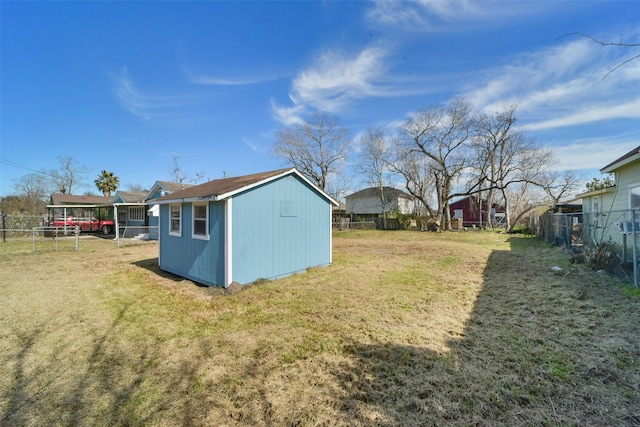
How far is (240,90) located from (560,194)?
1410 inches

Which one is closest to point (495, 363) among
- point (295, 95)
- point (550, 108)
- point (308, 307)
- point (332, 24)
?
point (308, 307)

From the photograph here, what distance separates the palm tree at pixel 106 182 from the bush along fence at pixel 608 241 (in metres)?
45.6

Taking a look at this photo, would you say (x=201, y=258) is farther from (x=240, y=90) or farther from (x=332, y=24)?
(x=332, y=24)

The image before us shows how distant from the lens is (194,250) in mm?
7375

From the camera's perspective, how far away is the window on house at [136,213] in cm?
2042

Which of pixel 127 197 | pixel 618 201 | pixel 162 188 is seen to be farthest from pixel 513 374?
pixel 127 197

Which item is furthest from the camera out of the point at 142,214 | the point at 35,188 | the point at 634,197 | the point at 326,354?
the point at 35,188

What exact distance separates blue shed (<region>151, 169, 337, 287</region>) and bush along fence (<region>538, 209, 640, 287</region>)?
7338 mm

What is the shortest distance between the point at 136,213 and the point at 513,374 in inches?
968

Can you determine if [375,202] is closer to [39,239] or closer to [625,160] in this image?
[625,160]

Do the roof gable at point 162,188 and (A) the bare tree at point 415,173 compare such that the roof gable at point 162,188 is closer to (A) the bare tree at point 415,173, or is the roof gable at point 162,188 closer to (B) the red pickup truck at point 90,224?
(B) the red pickup truck at point 90,224

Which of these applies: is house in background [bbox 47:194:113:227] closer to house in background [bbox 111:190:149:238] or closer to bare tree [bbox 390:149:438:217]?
house in background [bbox 111:190:149:238]

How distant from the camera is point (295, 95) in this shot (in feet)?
55.8

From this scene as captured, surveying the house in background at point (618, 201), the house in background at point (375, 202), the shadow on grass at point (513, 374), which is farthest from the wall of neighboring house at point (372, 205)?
the shadow on grass at point (513, 374)
